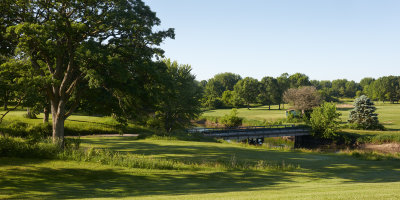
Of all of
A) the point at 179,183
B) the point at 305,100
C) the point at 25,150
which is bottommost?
the point at 179,183

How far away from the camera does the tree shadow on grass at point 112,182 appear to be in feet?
40.1

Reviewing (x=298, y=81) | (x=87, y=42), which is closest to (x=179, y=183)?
(x=87, y=42)

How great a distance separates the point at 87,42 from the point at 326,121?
4734cm

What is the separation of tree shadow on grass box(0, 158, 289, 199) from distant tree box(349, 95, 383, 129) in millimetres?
52212

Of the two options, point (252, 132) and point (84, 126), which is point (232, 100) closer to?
point (252, 132)

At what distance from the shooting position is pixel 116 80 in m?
22.3

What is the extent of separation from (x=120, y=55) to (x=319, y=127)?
151 feet

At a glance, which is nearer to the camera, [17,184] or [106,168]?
[17,184]

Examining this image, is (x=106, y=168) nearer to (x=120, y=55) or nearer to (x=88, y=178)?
(x=88, y=178)

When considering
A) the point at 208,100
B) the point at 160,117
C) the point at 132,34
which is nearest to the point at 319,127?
the point at 160,117

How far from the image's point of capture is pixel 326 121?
54.4m

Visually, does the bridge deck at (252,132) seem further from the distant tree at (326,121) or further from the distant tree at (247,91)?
the distant tree at (247,91)

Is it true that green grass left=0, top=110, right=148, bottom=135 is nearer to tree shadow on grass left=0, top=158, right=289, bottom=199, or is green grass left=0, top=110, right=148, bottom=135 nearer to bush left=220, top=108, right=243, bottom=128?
tree shadow on grass left=0, top=158, right=289, bottom=199

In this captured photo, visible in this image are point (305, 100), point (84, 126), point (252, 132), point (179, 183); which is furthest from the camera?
point (305, 100)
